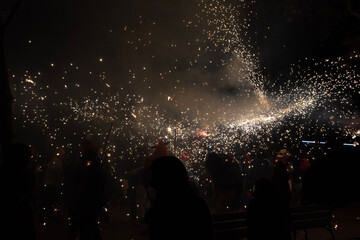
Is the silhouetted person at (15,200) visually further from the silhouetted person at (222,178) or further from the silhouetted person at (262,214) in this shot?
the silhouetted person at (222,178)

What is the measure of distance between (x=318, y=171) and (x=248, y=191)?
774cm

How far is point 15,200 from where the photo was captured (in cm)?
220

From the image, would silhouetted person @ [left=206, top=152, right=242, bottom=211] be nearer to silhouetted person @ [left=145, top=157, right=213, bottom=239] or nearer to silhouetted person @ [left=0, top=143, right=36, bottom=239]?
silhouetted person @ [left=145, top=157, right=213, bottom=239]

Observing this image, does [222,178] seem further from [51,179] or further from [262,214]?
[51,179]

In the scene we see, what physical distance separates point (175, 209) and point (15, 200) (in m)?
1.34

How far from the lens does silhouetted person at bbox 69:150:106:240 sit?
404 centimetres

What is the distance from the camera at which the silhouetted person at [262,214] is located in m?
3.28

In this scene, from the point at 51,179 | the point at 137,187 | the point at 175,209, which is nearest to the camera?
the point at 175,209

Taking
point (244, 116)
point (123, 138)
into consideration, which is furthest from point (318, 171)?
point (244, 116)

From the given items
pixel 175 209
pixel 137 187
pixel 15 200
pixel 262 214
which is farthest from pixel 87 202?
pixel 137 187

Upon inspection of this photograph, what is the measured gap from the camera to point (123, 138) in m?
12.1

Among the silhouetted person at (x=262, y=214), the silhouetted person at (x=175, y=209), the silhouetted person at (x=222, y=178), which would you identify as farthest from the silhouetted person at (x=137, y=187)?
the silhouetted person at (x=175, y=209)

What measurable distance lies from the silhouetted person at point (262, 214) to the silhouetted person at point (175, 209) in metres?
1.53

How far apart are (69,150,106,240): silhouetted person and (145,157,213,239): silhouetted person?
8.10 feet
